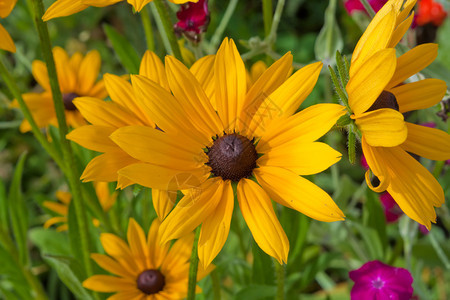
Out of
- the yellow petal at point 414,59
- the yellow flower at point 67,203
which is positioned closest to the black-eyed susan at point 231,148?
the yellow petal at point 414,59

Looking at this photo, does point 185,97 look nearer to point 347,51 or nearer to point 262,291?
point 262,291

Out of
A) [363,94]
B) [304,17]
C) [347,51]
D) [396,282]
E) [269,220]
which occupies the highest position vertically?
[304,17]

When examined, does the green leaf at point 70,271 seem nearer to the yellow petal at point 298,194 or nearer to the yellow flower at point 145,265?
the yellow flower at point 145,265

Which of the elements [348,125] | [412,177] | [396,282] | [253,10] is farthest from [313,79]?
[253,10]

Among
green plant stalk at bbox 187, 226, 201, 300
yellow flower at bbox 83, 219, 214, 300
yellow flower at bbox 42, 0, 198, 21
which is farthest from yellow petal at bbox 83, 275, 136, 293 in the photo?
yellow flower at bbox 42, 0, 198, 21

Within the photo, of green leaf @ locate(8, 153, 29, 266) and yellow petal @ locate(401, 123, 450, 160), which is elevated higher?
green leaf @ locate(8, 153, 29, 266)

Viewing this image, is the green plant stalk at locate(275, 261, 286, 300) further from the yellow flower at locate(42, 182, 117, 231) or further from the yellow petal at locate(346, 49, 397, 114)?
the yellow flower at locate(42, 182, 117, 231)
